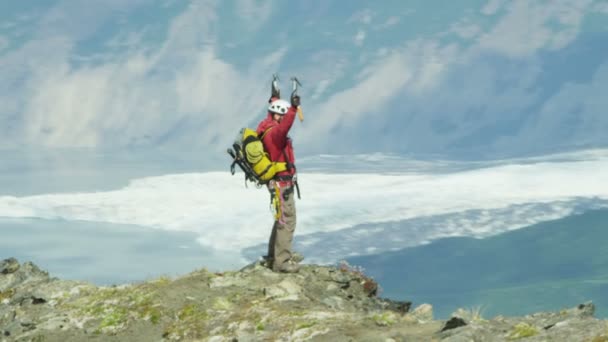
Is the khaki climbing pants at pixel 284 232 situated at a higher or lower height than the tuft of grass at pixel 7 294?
higher

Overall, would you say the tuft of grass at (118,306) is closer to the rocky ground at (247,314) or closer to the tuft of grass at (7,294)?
the rocky ground at (247,314)

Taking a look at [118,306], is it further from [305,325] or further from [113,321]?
[305,325]

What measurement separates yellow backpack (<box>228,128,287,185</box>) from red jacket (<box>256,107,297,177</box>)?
3.2 inches

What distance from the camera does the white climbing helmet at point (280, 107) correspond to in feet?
54.4

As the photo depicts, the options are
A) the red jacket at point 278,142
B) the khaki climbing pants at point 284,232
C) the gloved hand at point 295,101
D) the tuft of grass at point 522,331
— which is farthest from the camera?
the khaki climbing pants at point 284,232

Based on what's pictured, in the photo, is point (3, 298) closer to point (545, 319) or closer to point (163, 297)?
point (163, 297)

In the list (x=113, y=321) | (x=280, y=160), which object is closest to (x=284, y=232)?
(x=280, y=160)

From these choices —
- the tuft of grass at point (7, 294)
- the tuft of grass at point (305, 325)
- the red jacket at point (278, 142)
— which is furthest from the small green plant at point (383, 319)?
the tuft of grass at point (7, 294)

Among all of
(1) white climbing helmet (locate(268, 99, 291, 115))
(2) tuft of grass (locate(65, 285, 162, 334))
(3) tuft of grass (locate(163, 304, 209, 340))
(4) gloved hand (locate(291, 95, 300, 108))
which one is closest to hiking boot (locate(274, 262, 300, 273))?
(3) tuft of grass (locate(163, 304, 209, 340))

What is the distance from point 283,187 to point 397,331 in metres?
4.83

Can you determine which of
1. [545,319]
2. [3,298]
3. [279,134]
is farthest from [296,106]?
[3,298]

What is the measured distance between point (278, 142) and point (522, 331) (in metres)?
6.55

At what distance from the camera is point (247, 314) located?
1478 centimetres

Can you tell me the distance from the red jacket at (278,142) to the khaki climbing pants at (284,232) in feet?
1.93
